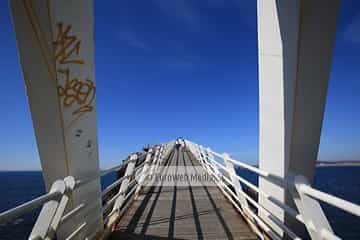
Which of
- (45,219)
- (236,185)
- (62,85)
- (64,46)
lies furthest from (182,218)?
(64,46)

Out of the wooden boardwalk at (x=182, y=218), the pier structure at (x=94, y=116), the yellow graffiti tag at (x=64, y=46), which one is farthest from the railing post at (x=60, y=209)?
the wooden boardwalk at (x=182, y=218)

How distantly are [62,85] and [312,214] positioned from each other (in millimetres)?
2389

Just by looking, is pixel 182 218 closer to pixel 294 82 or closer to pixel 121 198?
pixel 121 198

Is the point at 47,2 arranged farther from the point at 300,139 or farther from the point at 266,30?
the point at 300,139

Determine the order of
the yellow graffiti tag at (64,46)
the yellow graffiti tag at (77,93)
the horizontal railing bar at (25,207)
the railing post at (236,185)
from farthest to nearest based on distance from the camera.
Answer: the railing post at (236,185), the yellow graffiti tag at (77,93), the yellow graffiti tag at (64,46), the horizontal railing bar at (25,207)

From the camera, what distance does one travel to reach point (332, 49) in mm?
2123

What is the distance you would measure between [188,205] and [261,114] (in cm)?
240

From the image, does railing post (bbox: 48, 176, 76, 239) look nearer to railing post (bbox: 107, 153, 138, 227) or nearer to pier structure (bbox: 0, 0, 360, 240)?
pier structure (bbox: 0, 0, 360, 240)

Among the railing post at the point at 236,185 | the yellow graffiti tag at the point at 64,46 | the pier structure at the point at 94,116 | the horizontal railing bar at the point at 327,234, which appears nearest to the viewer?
the horizontal railing bar at the point at 327,234

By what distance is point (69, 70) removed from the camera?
6.86 feet

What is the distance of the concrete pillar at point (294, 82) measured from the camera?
6.77 ft

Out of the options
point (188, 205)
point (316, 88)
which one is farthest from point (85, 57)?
point (188, 205)

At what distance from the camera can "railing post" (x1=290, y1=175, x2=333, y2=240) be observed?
Answer: 1.34 meters

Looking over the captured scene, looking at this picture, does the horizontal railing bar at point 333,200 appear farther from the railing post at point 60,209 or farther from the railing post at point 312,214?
the railing post at point 60,209
